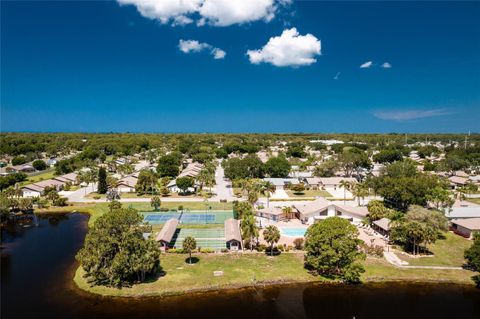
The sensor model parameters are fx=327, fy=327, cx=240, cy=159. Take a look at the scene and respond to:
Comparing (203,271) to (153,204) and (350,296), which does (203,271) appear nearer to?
(350,296)

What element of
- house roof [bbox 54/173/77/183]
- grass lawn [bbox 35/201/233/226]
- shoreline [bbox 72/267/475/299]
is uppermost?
house roof [bbox 54/173/77/183]

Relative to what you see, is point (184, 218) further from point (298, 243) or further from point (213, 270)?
point (298, 243)

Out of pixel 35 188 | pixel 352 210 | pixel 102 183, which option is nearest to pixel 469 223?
pixel 352 210

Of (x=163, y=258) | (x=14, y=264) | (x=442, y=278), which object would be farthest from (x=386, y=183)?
(x=14, y=264)

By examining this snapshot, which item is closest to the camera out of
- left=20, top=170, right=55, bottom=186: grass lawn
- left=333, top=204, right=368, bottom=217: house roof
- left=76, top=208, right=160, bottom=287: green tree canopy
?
left=76, top=208, right=160, bottom=287: green tree canopy

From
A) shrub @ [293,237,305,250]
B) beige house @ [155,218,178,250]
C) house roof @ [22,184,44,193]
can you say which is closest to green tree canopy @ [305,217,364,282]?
shrub @ [293,237,305,250]

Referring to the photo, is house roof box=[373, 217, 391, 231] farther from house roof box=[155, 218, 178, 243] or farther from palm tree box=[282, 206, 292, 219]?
house roof box=[155, 218, 178, 243]
